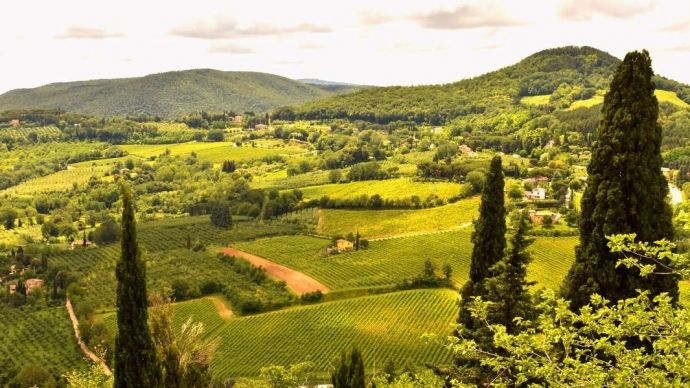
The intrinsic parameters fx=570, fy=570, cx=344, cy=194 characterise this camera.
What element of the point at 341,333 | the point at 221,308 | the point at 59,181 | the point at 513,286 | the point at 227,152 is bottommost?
the point at 221,308

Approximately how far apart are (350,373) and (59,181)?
16038 cm

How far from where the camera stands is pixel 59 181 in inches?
6491

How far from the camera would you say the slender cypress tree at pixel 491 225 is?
22578 mm

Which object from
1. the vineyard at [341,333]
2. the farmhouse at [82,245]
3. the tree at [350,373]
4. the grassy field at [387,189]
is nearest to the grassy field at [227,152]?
the grassy field at [387,189]

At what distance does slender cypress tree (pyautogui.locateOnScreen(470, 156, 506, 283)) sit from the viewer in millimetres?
22578

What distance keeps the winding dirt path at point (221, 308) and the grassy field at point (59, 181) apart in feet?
322

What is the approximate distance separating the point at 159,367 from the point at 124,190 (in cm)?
691

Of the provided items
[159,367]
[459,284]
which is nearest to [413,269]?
[459,284]

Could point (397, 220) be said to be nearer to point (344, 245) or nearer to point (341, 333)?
point (344, 245)

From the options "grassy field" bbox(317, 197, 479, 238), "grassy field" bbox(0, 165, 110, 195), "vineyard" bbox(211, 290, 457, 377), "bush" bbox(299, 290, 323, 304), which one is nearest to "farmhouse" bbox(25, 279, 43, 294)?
"vineyard" bbox(211, 290, 457, 377)

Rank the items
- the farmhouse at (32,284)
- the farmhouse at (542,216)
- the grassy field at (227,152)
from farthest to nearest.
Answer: the grassy field at (227,152) → the farmhouse at (542,216) → the farmhouse at (32,284)

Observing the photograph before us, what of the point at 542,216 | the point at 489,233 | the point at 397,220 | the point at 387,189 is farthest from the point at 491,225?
the point at 387,189

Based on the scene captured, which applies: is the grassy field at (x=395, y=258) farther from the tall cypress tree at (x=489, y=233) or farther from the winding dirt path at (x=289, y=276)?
the tall cypress tree at (x=489, y=233)

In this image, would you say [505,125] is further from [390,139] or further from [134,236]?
[134,236]
